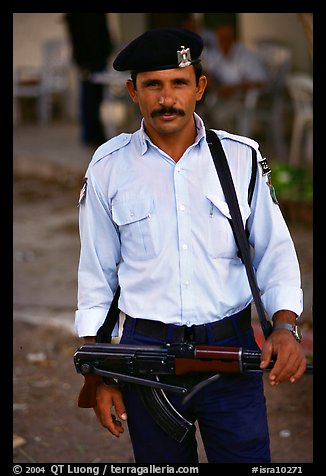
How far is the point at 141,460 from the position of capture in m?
2.79

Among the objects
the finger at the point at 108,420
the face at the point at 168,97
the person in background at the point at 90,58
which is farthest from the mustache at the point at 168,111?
the person in background at the point at 90,58

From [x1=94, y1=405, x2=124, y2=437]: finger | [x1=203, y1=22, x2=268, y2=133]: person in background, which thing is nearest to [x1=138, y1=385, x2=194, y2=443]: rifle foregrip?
[x1=94, y1=405, x2=124, y2=437]: finger

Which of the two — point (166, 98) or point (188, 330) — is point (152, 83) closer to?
point (166, 98)

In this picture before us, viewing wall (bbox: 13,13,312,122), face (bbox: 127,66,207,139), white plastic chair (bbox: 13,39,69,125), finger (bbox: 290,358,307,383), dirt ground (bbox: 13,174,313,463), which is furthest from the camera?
white plastic chair (bbox: 13,39,69,125)

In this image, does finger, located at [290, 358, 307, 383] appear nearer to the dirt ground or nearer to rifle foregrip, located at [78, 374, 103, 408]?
rifle foregrip, located at [78, 374, 103, 408]

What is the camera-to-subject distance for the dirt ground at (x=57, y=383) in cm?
429

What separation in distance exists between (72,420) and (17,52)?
9176 mm

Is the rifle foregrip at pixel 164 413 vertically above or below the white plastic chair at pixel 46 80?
below

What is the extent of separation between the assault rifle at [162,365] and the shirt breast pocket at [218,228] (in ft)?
0.97

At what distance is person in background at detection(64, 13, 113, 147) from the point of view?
9.84 m

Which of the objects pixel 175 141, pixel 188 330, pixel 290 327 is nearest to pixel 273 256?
pixel 290 327

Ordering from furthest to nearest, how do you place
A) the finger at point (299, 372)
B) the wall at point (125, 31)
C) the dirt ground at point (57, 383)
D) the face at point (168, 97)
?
the wall at point (125, 31) → the dirt ground at point (57, 383) → the face at point (168, 97) → the finger at point (299, 372)

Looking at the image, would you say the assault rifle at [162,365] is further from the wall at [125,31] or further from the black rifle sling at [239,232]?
the wall at [125,31]

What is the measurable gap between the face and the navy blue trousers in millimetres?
634
